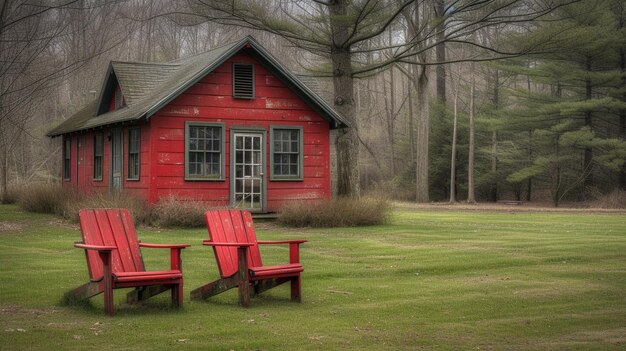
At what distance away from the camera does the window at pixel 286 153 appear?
81.8 feet

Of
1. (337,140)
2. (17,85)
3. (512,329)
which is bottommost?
(512,329)

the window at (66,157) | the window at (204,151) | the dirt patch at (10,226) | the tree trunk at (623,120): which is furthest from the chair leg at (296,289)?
the tree trunk at (623,120)

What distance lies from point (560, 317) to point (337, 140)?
58.3 ft

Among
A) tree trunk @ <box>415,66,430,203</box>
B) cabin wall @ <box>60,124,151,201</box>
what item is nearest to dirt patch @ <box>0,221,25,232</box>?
cabin wall @ <box>60,124,151,201</box>

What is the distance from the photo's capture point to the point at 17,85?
3177 centimetres

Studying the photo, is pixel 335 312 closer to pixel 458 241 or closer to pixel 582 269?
pixel 582 269

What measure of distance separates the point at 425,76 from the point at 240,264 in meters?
34.0

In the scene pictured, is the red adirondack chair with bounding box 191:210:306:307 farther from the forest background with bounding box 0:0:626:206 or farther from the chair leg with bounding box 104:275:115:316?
the forest background with bounding box 0:0:626:206

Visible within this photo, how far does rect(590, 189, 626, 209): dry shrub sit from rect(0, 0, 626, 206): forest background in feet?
1.03

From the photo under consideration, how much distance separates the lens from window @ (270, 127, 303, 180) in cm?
2494

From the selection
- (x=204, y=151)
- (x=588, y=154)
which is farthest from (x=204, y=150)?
(x=588, y=154)

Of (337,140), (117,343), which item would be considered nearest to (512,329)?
(117,343)

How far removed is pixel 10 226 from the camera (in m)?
22.2

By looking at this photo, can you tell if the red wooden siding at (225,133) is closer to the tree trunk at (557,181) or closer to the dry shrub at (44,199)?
the dry shrub at (44,199)
